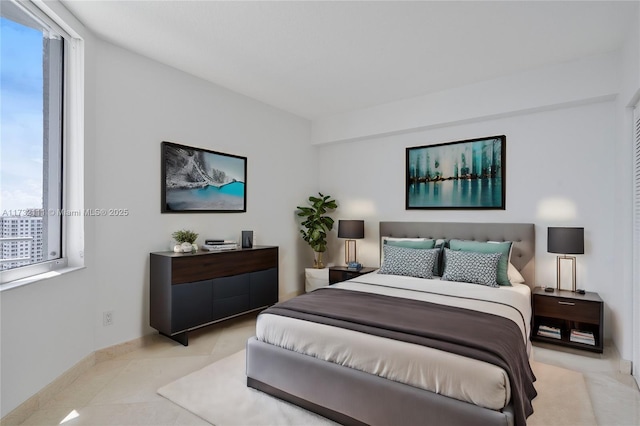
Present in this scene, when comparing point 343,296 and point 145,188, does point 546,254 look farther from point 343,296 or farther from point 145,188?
point 145,188

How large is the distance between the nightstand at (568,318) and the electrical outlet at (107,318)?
13.3 ft

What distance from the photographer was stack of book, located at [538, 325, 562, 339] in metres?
3.23

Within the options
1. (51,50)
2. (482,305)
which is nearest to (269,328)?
(482,305)

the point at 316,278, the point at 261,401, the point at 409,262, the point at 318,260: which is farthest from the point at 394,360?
the point at 318,260

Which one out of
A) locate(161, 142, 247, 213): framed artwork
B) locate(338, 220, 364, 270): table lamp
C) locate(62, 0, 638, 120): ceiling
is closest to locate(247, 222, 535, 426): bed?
locate(338, 220, 364, 270): table lamp

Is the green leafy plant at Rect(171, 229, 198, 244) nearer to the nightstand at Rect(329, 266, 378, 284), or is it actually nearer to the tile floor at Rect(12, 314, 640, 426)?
the tile floor at Rect(12, 314, 640, 426)

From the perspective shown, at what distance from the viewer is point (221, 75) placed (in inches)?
146

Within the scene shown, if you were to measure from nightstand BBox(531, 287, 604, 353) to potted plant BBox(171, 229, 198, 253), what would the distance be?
11.5 feet

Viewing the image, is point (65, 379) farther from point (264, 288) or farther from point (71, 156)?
point (264, 288)

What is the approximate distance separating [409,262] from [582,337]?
1700 millimetres

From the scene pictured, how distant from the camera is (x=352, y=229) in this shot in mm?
4676

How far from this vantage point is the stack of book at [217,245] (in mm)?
3634

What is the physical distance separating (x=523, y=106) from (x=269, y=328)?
3.45 meters

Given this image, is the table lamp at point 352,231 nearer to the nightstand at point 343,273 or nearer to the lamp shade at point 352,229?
the lamp shade at point 352,229
